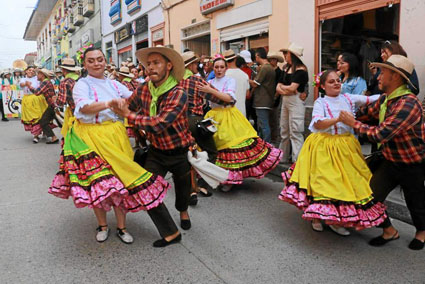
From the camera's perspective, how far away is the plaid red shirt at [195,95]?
179 inches

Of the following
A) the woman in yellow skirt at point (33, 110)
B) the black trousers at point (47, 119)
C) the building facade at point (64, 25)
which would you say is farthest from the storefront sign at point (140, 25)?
the black trousers at point (47, 119)

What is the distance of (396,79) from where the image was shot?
3121mm

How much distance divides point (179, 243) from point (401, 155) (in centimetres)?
206

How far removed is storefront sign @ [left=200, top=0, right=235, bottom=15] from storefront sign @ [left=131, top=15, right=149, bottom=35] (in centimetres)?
519

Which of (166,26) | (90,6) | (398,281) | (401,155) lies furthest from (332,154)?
(90,6)

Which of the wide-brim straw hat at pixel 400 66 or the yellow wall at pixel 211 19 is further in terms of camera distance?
the yellow wall at pixel 211 19

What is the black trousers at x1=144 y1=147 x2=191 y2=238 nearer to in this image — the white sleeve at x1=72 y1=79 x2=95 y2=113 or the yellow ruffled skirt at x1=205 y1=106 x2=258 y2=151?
the white sleeve at x1=72 y1=79 x2=95 y2=113

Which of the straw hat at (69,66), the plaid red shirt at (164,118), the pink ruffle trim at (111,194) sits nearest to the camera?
the plaid red shirt at (164,118)

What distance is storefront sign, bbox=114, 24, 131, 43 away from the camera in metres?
17.9

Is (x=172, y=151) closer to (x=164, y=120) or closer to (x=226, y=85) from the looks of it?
(x=164, y=120)

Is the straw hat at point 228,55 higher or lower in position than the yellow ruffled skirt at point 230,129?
higher

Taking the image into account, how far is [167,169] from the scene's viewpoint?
3533 mm

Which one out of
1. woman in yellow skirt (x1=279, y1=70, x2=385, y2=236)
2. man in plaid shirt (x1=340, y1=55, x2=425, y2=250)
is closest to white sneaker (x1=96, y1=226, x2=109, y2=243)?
woman in yellow skirt (x1=279, y1=70, x2=385, y2=236)

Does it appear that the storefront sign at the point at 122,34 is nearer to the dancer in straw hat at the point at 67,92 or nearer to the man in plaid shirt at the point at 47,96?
the man in plaid shirt at the point at 47,96
